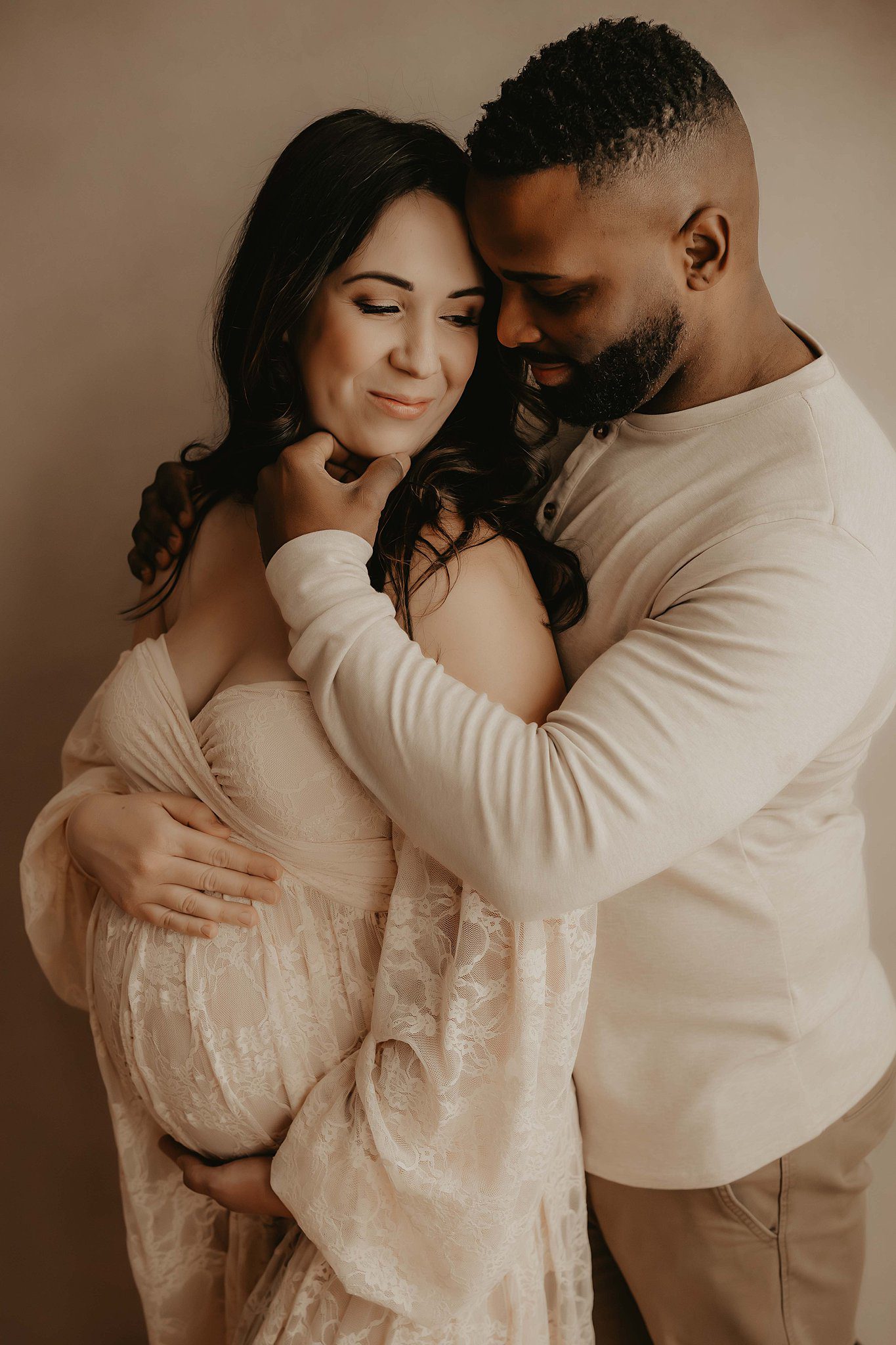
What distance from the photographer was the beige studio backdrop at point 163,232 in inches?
52.3

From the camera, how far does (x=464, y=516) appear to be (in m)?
1.12

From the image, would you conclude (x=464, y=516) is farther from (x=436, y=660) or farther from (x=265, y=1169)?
(x=265, y=1169)

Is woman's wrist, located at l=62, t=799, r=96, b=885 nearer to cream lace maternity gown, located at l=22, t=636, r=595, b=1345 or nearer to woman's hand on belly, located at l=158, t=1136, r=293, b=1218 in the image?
cream lace maternity gown, located at l=22, t=636, r=595, b=1345

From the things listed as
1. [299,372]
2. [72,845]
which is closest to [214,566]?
[299,372]

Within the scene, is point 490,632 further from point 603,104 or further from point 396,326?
point 603,104

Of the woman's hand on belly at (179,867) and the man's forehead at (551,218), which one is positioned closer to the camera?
the man's forehead at (551,218)

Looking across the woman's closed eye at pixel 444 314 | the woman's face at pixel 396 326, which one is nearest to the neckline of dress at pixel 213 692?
the woman's face at pixel 396 326

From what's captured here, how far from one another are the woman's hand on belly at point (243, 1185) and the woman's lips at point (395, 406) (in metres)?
0.92

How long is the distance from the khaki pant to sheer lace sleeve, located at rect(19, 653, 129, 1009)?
2.76 ft

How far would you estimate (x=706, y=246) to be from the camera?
0.99m

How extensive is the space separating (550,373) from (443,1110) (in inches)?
32.7

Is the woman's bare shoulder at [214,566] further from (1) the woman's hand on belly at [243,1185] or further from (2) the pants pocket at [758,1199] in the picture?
(2) the pants pocket at [758,1199]

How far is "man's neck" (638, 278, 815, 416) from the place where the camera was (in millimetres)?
1030

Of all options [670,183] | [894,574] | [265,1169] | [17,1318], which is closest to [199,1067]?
[265,1169]
